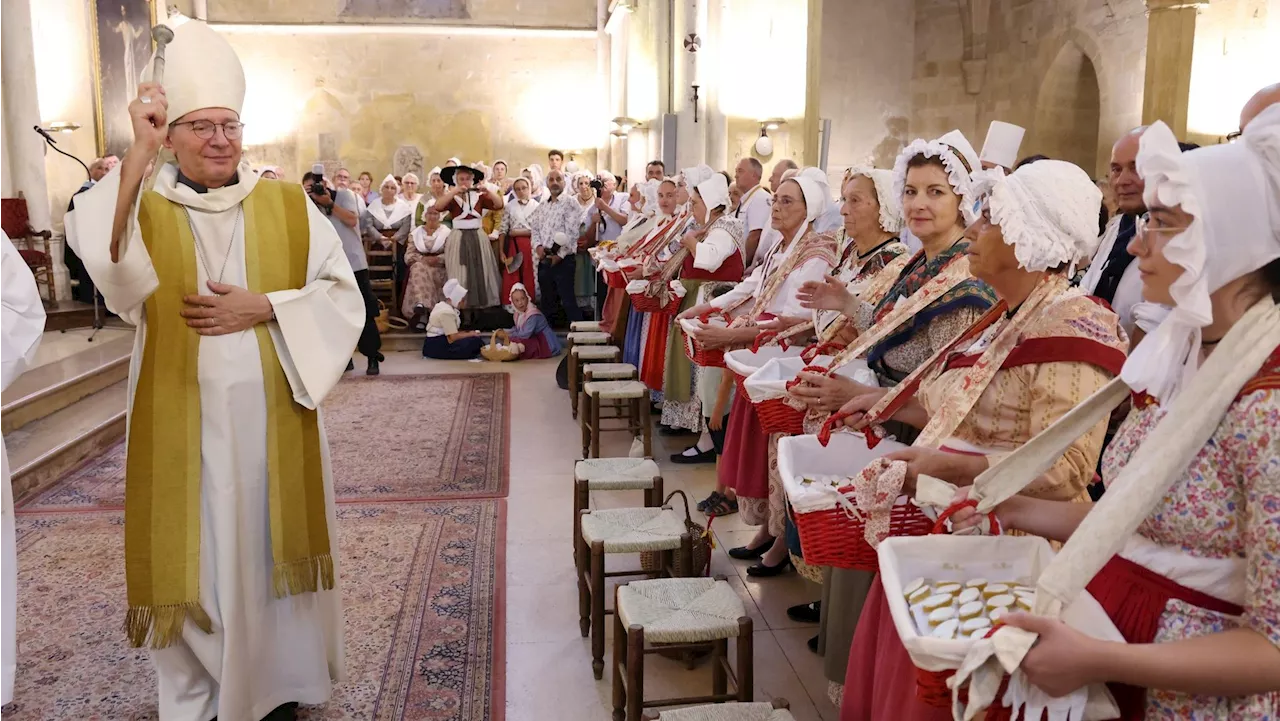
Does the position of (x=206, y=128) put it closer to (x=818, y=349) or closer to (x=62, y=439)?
(x=818, y=349)

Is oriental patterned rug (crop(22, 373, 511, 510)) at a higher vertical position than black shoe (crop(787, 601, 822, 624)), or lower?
lower

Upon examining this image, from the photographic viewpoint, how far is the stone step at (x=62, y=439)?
580 centimetres

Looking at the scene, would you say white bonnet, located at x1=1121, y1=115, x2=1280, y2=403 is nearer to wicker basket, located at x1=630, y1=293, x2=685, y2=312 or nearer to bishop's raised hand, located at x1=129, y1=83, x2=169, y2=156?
bishop's raised hand, located at x1=129, y1=83, x2=169, y2=156

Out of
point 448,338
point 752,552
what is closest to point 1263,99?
point 752,552

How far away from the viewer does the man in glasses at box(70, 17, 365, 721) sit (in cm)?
284

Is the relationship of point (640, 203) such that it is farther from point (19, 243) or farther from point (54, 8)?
point (54, 8)

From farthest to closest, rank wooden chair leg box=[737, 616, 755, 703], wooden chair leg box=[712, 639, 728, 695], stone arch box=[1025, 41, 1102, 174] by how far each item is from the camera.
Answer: stone arch box=[1025, 41, 1102, 174], wooden chair leg box=[712, 639, 728, 695], wooden chair leg box=[737, 616, 755, 703]

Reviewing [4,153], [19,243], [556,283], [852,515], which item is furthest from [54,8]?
[852,515]

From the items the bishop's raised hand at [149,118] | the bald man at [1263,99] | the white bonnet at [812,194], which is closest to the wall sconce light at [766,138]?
the white bonnet at [812,194]

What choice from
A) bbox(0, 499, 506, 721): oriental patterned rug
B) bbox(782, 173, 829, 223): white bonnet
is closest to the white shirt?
bbox(782, 173, 829, 223): white bonnet

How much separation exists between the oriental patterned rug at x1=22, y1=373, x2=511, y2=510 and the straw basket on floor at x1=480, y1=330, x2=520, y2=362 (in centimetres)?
85

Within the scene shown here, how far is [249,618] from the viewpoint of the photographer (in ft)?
Result: 9.74

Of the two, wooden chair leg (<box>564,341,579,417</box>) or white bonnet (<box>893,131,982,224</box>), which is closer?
white bonnet (<box>893,131,982,224</box>)

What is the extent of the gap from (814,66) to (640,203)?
7.79ft
